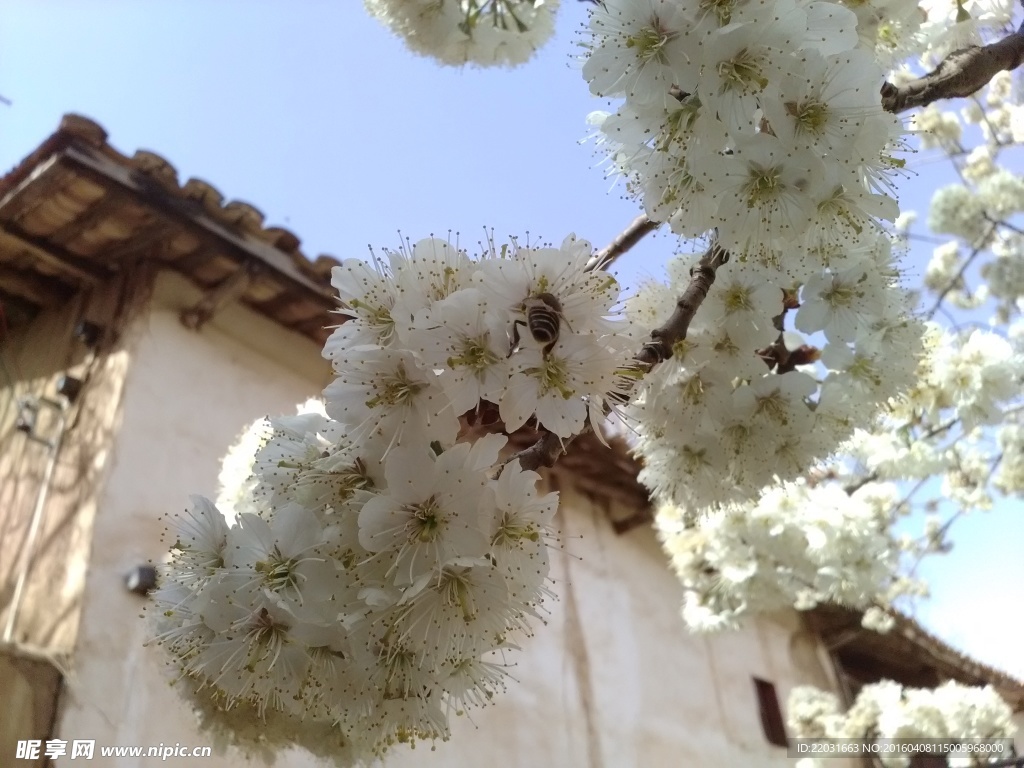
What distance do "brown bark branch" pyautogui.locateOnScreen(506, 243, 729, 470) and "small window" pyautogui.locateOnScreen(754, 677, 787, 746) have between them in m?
4.69

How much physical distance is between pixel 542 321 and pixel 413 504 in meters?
0.27

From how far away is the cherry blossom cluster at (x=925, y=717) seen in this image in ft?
12.4

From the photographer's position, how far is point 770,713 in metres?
5.66

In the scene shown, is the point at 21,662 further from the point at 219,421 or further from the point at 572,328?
the point at 572,328

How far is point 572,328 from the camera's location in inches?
43.3

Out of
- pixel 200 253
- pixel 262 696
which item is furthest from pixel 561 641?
pixel 262 696

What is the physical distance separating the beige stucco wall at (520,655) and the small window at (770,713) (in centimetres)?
10

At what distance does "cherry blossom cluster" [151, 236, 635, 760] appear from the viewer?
1061 millimetres

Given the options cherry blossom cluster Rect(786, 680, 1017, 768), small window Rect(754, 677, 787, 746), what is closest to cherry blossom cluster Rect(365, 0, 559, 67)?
cherry blossom cluster Rect(786, 680, 1017, 768)

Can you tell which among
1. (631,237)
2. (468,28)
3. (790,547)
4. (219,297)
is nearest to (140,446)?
(219,297)

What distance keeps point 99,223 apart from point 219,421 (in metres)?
0.89

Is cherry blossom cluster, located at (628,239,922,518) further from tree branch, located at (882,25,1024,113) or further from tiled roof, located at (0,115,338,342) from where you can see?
tiled roof, located at (0,115,338,342)

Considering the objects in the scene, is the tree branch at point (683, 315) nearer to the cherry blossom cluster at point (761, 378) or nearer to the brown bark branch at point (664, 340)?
the brown bark branch at point (664, 340)

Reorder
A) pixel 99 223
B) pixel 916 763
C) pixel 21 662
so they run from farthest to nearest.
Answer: pixel 916 763, pixel 99 223, pixel 21 662
